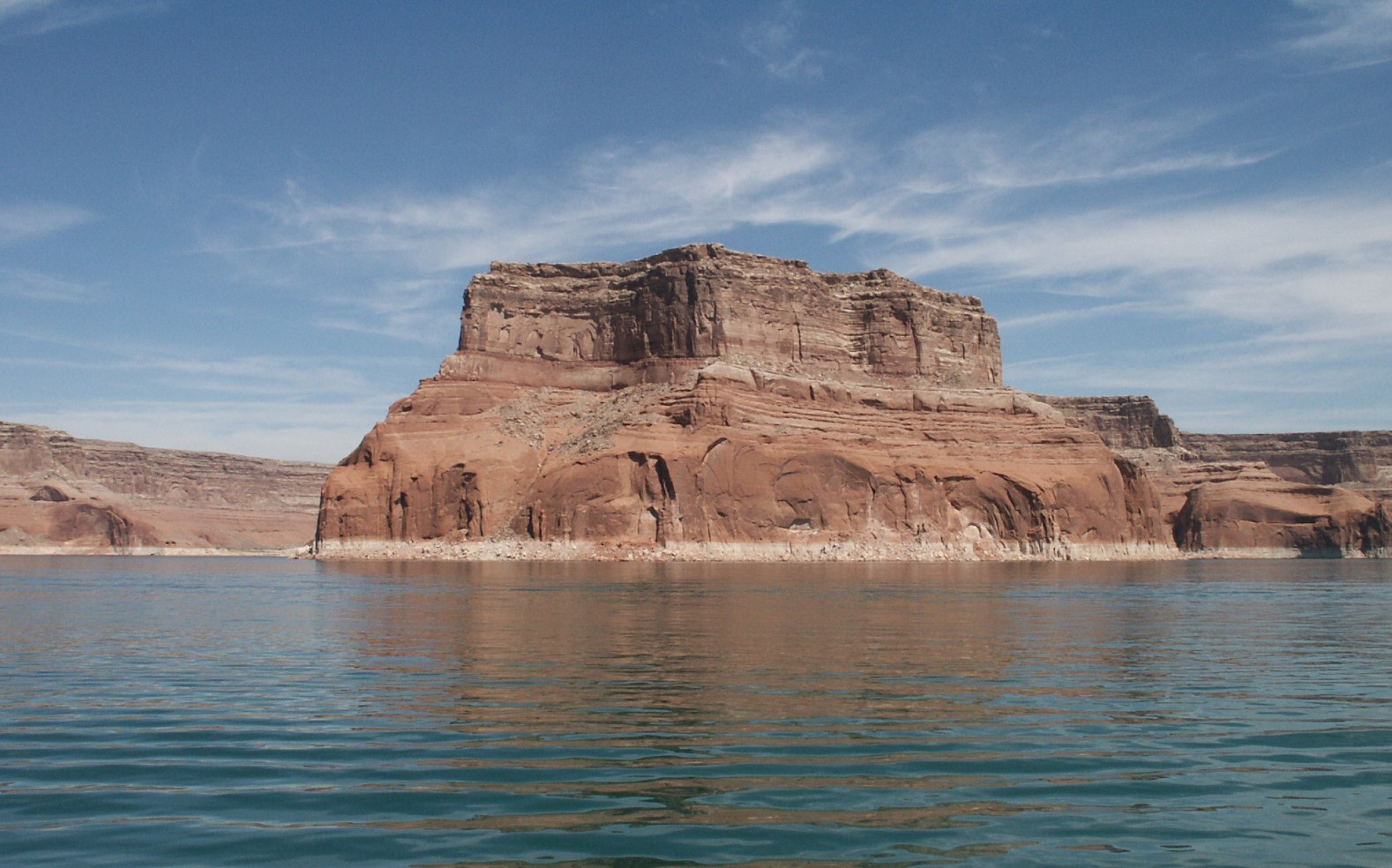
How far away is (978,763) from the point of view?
11.8 meters

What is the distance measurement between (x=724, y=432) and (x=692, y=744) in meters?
74.7

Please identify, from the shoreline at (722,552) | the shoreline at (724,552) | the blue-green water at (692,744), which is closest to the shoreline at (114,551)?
the shoreline at (724,552)

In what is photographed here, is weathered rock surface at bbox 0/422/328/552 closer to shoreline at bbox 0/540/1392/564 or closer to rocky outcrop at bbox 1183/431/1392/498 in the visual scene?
shoreline at bbox 0/540/1392/564

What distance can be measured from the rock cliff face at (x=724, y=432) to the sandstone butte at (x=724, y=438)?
0.18m

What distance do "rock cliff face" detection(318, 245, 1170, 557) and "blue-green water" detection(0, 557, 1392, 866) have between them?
55.9 metres

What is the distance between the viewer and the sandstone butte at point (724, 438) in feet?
279

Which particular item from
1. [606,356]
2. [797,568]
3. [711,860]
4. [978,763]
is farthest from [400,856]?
[606,356]

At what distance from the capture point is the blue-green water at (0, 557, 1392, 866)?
8992mm

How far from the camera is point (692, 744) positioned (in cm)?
1283

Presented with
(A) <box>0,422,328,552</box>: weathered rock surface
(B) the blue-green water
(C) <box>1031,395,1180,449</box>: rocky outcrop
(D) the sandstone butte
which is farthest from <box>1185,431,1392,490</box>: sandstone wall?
(B) the blue-green water

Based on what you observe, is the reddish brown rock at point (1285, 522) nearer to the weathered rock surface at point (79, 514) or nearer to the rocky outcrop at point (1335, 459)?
the rocky outcrop at point (1335, 459)

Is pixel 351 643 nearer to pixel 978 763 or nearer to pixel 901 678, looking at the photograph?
pixel 901 678

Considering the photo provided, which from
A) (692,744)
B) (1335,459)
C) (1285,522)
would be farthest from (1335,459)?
(692,744)

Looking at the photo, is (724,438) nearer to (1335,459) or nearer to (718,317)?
(718,317)
